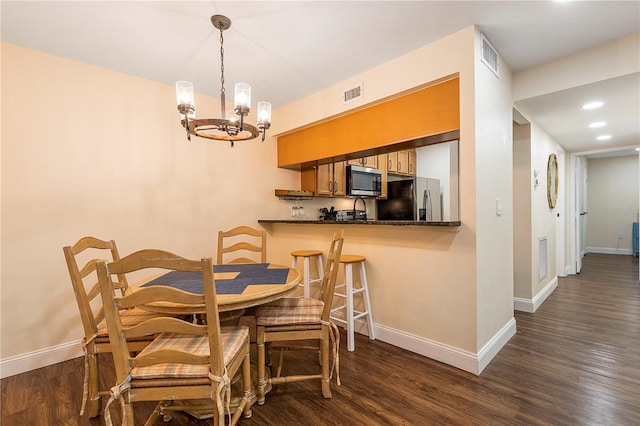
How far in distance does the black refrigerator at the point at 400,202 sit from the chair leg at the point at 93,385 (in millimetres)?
4233

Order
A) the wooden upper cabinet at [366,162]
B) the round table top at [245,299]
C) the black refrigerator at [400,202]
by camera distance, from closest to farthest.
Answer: the round table top at [245,299], the wooden upper cabinet at [366,162], the black refrigerator at [400,202]

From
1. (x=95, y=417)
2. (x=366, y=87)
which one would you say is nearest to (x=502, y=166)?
(x=366, y=87)

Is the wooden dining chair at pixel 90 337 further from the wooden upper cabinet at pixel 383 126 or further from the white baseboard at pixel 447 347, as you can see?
the wooden upper cabinet at pixel 383 126

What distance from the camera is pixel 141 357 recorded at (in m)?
1.29

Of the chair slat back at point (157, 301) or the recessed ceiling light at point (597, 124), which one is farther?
the recessed ceiling light at point (597, 124)

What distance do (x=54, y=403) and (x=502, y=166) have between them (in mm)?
3704

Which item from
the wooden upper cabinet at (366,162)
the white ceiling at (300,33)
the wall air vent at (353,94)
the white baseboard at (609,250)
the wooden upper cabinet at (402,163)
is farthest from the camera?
the white baseboard at (609,250)

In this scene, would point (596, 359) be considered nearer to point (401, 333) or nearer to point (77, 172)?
point (401, 333)

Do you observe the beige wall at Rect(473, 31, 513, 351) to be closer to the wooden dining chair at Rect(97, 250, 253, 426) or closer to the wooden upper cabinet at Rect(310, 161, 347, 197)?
the wooden dining chair at Rect(97, 250, 253, 426)

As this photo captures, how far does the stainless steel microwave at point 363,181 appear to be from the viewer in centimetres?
407

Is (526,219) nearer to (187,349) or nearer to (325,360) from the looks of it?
(325,360)

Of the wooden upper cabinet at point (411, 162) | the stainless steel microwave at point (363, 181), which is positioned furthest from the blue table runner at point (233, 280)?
the wooden upper cabinet at point (411, 162)

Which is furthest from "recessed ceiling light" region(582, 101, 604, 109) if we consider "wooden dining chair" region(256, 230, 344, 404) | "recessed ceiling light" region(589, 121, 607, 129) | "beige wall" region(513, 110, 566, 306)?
"wooden dining chair" region(256, 230, 344, 404)

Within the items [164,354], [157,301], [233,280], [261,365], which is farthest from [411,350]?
[157,301]
